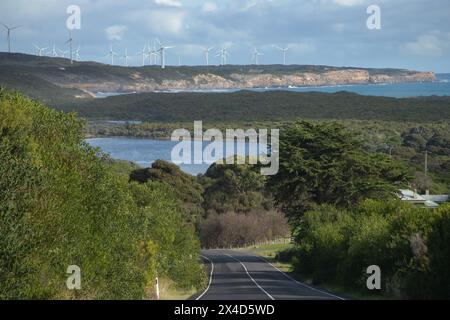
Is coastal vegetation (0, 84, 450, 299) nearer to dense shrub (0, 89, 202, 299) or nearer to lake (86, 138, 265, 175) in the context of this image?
dense shrub (0, 89, 202, 299)

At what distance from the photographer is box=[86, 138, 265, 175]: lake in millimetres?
94694

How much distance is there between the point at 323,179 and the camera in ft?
177

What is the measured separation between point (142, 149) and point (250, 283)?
71.2m

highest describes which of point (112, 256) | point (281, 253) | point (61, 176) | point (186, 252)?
point (61, 176)

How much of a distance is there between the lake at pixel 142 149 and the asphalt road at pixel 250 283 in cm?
3126

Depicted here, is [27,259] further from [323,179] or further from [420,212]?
[323,179]

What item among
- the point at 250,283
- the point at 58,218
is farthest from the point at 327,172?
the point at 58,218

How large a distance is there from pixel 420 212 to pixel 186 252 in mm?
15104

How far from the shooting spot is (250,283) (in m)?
37.6

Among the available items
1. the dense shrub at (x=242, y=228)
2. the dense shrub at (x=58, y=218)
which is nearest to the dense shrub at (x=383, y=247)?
the dense shrub at (x=58, y=218)

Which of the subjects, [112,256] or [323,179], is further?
[323,179]

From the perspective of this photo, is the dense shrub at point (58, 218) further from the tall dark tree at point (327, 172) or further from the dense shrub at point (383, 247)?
the tall dark tree at point (327, 172)
